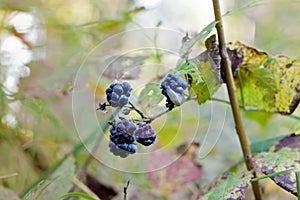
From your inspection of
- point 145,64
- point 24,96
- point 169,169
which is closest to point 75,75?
point 24,96

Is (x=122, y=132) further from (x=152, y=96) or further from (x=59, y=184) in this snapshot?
(x=59, y=184)

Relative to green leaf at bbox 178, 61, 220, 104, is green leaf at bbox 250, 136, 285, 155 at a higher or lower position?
lower

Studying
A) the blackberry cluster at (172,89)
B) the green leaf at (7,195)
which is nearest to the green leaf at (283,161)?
the blackberry cluster at (172,89)

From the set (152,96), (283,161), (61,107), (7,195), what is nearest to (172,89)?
(152,96)

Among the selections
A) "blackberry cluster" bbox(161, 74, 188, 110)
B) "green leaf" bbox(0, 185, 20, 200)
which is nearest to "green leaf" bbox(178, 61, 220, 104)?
"blackberry cluster" bbox(161, 74, 188, 110)

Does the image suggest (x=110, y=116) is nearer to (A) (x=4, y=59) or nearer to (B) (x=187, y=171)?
(B) (x=187, y=171)

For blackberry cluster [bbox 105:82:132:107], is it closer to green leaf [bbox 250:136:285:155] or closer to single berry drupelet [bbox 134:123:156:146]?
single berry drupelet [bbox 134:123:156:146]
